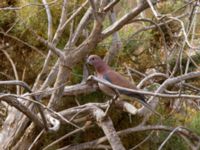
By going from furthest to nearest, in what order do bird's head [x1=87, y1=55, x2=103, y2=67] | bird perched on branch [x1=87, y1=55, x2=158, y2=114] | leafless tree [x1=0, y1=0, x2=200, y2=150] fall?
bird's head [x1=87, y1=55, x2=103, y2=67] → bird perched on branch [x1=87, y1=55, x2=158, y2=114] → leafless tree [x1=0, y1=0, x2=200, y2=150]

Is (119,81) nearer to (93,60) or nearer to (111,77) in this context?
(111,77)

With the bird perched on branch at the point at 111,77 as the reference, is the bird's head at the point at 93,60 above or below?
above

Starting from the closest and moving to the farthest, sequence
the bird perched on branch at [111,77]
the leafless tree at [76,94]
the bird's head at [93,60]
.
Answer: the leafless tree at [76,94] < the bird perched on branch at [111,77] < the bird's head at [93,60]

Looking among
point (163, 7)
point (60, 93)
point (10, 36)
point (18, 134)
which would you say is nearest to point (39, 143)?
point (18, 134)

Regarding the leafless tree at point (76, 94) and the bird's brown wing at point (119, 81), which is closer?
the leafless tree at point (76, 94)

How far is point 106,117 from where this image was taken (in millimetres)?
2213

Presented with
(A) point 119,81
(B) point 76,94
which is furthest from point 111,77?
(B) point 76,94

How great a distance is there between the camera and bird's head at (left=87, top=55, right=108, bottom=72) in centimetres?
240

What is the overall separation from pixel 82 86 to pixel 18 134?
367 mm

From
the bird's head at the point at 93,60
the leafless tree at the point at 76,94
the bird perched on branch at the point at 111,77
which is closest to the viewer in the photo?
the leafless tree at the point at 76,94

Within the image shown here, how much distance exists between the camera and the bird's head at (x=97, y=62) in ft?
7.87

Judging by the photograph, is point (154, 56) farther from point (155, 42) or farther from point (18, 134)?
point (18, 134)

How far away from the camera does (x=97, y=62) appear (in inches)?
95.0

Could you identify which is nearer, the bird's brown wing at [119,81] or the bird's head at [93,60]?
the bird's brown wing at [119,81]
